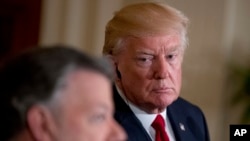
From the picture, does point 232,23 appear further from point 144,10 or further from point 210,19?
point 144,10

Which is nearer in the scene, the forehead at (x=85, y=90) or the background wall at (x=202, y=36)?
the forehead at (x=85, y=90)

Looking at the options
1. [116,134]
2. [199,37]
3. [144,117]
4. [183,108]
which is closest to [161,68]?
[144,117]

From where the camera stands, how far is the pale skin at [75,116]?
92 centimetres

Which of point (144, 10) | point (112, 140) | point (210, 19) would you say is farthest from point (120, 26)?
point (210, 19)

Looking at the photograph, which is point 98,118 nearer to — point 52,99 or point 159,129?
point 52,99

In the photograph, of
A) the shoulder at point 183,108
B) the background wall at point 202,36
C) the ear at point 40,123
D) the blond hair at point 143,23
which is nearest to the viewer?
the ear at point 40,123

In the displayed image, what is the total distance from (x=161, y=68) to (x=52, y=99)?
27.3 inches

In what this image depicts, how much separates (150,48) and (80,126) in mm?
655

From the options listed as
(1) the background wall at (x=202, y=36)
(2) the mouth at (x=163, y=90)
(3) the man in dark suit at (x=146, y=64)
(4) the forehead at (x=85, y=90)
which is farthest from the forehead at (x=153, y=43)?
(1) the background wall at (x=202, y=36)

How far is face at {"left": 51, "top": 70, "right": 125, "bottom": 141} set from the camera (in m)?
0.92

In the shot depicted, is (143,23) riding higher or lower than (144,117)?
higher

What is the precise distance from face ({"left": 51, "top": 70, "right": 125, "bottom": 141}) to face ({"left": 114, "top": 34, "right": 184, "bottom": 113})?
2.00 feet

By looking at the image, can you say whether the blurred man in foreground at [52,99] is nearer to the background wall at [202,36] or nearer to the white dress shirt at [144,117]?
the white dress shirt at [144,117]

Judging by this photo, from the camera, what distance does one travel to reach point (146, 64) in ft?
5.18
